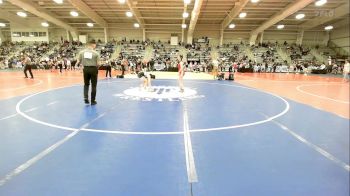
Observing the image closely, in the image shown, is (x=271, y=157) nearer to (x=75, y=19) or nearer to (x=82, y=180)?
(x=82, y=180)

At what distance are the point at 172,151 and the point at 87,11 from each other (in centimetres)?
2758

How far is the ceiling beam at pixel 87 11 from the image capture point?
24584 millimetres

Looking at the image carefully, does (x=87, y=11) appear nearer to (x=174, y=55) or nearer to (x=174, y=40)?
(x=174, y=55)

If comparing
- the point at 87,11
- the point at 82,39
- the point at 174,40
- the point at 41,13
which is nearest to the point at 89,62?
the point at 87,11

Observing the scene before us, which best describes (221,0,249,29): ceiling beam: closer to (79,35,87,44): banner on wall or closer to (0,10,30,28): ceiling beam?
(79,35,87,44): banner on wall

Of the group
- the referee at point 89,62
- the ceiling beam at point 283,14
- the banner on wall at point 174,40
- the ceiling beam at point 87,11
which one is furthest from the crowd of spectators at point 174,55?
the referee at point 89,62

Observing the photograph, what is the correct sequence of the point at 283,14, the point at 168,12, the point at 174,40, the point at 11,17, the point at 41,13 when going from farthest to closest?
the point at 174,40 < the point at 11,17 < the point at 168,12 < the point at 41,13 < the point at 283,14

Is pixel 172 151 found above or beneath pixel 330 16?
beneath

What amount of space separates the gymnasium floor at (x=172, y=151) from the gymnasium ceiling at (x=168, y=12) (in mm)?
19989

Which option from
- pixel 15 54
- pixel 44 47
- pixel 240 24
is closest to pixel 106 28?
pixel 44 47

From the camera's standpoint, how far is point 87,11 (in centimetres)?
2781

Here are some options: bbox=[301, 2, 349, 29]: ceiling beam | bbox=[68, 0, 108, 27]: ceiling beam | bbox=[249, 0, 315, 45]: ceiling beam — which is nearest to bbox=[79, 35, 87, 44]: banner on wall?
bbox=[68, 0, 108, 27]: ceiling beam

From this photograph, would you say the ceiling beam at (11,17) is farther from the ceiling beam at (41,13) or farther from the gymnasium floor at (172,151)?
the gymnasium floor at (172,151)

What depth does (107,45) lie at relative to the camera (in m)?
36.5
